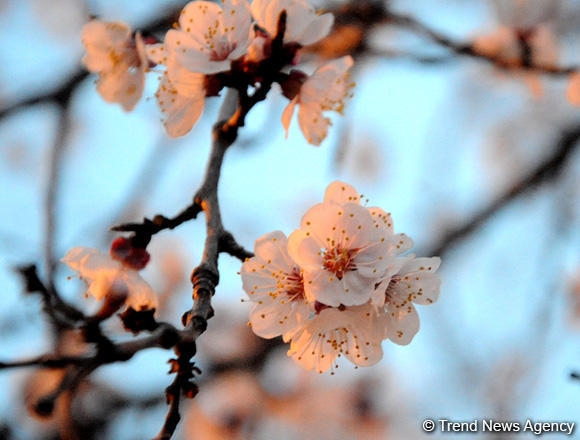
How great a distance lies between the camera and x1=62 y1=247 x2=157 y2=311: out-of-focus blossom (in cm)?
163

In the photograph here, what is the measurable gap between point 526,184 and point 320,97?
8.17 feet

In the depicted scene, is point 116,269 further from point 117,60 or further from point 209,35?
point 117,60

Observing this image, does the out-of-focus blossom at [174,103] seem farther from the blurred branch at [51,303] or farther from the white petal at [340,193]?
the blurred branch at [51,303]

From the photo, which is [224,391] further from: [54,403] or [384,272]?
[54,403]

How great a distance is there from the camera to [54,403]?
97 centimetres

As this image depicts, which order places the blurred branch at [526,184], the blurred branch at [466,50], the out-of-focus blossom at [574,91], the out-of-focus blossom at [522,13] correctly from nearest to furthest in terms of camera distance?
the blurred branch at [466,50]
the out-of-focus blossom at [574,91]
the out-of-focus blossom at [522,13]
the blurred branch at [526,184]

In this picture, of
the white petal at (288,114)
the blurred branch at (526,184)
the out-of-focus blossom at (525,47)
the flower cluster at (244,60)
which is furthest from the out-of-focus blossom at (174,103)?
the blurred branch at (526,184)

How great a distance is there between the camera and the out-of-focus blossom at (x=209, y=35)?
187 cm

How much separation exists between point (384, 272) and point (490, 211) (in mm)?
2795

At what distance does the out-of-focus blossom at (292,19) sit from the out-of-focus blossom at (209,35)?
0.04 metres

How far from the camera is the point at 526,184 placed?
4.11 m

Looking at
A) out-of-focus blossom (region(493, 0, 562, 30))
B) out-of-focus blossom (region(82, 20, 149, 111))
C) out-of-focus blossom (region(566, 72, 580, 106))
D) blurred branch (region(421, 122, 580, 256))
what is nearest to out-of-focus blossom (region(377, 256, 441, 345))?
out-of-focus blossom (region(82, 20, 149, 111))

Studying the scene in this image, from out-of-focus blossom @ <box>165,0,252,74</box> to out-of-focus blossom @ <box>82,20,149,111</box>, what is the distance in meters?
0.36

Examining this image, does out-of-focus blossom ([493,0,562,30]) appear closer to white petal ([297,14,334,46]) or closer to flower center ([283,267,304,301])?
white petal ([297,14,334,46])
